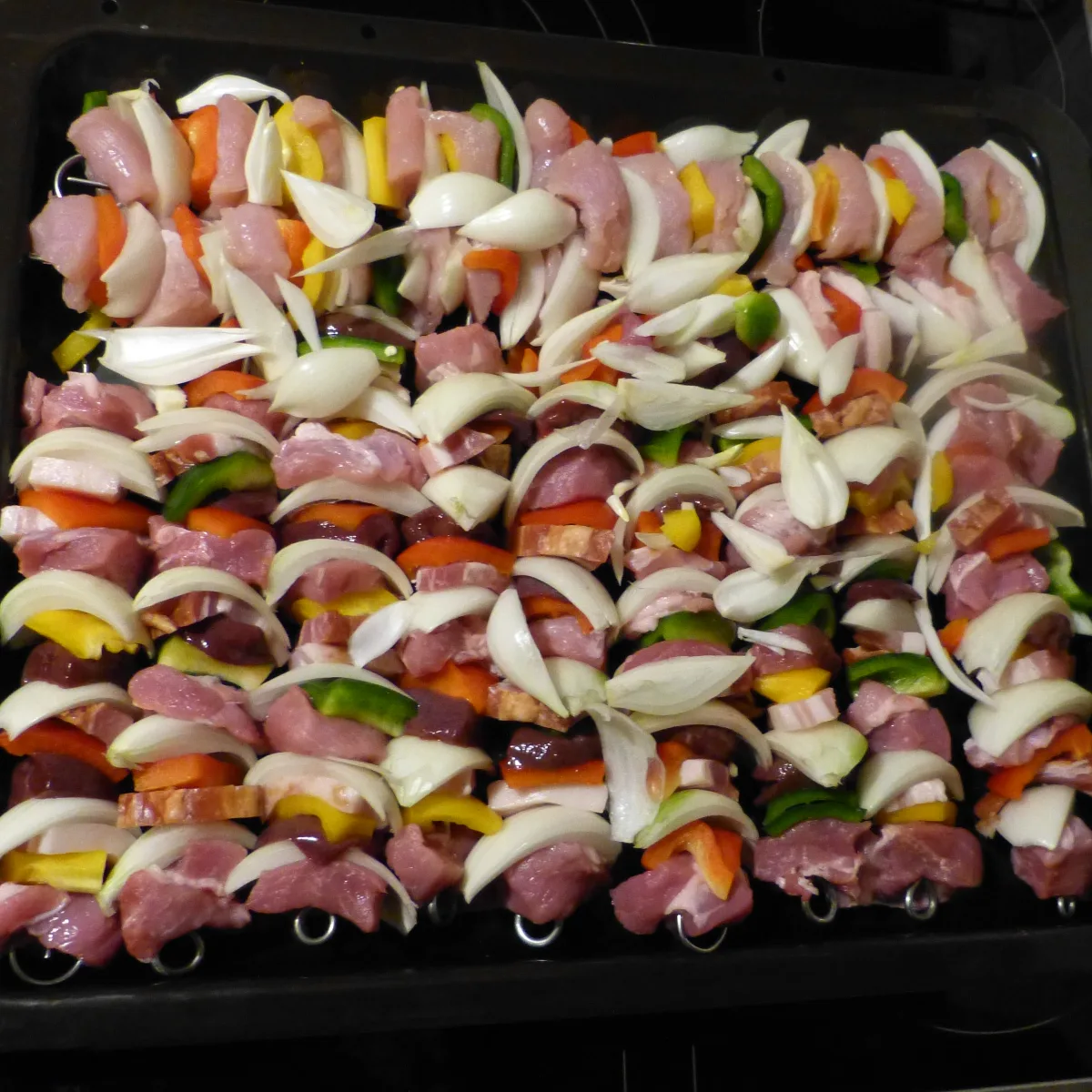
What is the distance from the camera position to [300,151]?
4.30ft

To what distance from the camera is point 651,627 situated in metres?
1.23

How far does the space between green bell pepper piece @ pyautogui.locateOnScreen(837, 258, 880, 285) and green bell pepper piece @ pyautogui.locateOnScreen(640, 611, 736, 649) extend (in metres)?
0.67

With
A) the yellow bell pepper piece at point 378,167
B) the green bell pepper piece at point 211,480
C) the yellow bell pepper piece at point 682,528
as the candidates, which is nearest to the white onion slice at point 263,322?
the green bell pepper piece at point 211,480

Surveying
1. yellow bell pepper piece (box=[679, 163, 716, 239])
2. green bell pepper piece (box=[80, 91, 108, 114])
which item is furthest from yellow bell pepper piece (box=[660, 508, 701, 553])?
green bell pepper piece (box=[80, 91, 108, 114])

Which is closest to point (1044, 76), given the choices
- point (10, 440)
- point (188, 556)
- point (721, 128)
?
point (721, 128)

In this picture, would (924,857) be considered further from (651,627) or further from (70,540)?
(70,540)

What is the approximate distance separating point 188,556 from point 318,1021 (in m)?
0.57

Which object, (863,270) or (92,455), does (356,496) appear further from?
(863,270)

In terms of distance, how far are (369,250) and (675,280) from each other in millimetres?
438

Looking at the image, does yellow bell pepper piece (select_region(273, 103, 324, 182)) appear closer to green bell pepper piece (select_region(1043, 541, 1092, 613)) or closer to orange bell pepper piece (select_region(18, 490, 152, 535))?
orange bell pepper piece (select_region(18, 490, 152, 535))

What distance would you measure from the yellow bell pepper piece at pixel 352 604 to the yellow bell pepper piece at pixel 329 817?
23 centimetres

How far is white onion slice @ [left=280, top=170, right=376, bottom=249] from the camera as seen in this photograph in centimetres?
124

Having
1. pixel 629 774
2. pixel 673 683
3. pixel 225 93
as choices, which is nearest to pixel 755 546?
pixel 673 683

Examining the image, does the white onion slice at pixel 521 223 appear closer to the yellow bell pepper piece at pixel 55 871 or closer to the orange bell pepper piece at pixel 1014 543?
the orange bell pepper piece at pixel 1014 543
